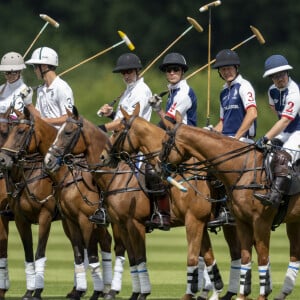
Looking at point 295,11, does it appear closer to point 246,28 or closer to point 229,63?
point 246,28

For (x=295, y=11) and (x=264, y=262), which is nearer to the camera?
(x=264, y=262)

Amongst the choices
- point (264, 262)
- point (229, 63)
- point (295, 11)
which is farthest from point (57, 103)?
point (295, 11)

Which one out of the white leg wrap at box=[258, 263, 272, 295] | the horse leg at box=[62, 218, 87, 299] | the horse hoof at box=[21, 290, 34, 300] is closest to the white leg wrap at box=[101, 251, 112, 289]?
the horse leg at box=[62, 218, 87, 299]

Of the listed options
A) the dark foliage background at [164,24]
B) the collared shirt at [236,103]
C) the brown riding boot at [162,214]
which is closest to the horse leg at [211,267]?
the brown riding boot at [162,214]

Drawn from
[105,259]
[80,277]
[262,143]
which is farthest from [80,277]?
[262,143]

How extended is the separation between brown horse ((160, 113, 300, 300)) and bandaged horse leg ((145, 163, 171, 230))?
936 mm

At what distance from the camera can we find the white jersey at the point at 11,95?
49.8 feet

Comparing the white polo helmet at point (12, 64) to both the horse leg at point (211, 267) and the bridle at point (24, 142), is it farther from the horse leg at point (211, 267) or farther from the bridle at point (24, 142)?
the horse leg at point (211, 267)

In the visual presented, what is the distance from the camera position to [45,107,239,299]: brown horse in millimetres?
13883

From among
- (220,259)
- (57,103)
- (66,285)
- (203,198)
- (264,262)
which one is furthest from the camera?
(220,259)

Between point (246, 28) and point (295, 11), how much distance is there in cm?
205

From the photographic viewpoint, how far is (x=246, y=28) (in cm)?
4950

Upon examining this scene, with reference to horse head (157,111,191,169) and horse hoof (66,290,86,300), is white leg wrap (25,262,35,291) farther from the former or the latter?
horse head (157,111,191,169)

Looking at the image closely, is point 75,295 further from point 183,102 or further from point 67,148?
point 183,102
